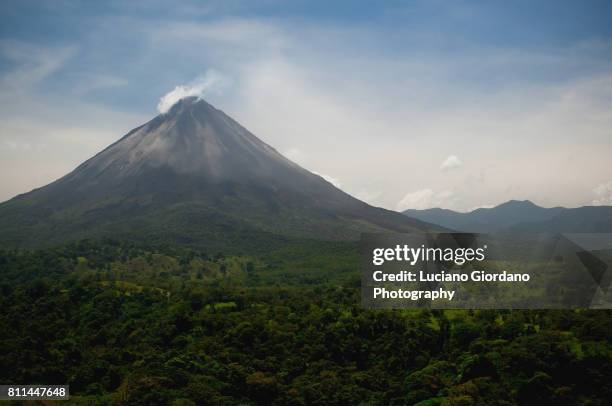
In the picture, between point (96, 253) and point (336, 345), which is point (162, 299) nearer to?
point (336, 345)

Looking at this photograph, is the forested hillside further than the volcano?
No

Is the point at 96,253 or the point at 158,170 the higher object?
the point at 158,170

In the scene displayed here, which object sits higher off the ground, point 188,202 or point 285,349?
point 188,202

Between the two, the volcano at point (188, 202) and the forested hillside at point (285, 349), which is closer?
the forested hillside at point (285, 349)

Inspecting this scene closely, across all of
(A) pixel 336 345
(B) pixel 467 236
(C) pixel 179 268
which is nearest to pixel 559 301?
(B) pixel 467 236

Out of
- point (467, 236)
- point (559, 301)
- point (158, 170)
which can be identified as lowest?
point (559, 301)

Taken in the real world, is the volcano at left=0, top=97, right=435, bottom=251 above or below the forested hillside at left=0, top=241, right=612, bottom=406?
above

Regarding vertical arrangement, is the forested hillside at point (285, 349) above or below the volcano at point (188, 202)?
below

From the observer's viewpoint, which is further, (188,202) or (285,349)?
(188,202)
